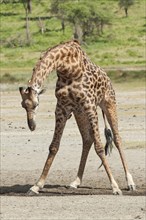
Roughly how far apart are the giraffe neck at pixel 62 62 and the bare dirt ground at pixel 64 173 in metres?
1.88

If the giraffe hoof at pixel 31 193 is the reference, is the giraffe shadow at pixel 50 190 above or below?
below

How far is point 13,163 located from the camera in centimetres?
1569

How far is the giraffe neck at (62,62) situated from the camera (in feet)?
37.2

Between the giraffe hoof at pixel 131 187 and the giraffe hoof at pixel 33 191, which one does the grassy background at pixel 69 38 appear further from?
the giraffe hoof at pixel 33 191

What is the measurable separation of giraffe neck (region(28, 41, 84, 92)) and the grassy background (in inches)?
865

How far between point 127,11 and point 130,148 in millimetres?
58625

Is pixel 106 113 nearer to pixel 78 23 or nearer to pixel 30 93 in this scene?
pixel 30 93

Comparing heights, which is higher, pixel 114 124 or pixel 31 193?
pixel 114 124

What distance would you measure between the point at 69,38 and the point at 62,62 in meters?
49.1

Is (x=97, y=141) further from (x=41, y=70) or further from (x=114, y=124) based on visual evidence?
(x=41, y=70)

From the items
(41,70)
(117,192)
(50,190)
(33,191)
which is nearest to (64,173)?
(50,190)

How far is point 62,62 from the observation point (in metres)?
11.9

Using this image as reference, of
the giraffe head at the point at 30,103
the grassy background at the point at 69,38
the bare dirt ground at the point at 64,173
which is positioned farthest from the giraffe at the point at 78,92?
the grassy background at the point at 69,38

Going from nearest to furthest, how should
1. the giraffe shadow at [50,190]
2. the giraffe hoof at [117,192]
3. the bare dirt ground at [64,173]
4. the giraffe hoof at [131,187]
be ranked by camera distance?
the bare dirt ground at [64,173], the giraffe hoof at [117,192], the giraffe shadow at [50,190], the giraffe hoof at [131,187]
